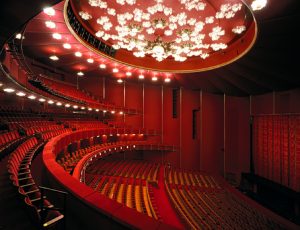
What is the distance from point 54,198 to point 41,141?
403 centimetres

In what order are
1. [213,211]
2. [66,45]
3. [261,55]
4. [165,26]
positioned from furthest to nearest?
1. [66,45]
2. [261,55]
3. [165,26]
4. [213,211]

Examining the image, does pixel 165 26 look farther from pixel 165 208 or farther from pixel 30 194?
pixel 30 194

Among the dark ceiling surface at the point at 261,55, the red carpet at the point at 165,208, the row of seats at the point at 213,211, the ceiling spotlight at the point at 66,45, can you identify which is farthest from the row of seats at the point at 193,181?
the ceiling spotlight at the point at 66,45

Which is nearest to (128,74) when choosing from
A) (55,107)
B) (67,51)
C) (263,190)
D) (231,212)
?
(67,51)

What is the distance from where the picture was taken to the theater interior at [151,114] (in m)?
2.52

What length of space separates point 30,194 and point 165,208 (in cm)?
364

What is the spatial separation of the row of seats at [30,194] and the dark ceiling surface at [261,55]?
1.94 metres

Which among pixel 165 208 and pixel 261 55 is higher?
pixel 261 55

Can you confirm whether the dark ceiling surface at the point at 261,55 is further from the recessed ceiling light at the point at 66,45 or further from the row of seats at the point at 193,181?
the row of seats at the point at 193,181

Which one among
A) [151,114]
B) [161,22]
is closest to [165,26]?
[161,22]

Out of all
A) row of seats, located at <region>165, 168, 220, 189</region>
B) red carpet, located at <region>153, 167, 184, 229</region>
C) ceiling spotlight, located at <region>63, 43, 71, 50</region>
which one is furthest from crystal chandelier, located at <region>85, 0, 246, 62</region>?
row of seats, located at <region>165, 168, 220, 189</region>

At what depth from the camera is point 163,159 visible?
40.0 ft

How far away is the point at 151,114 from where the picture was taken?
12.4m

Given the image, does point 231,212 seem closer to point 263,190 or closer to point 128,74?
point 263,190
